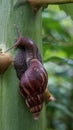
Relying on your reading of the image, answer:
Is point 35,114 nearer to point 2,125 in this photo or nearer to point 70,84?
point 2,125

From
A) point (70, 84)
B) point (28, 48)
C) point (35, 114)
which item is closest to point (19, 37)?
point (28, 48)

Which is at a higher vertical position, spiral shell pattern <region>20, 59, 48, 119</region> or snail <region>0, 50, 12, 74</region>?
snail <region>0, 50, 12, 74</region>

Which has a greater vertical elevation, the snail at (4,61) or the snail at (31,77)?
the snail at (4,61)

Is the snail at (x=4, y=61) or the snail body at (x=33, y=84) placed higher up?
the snail at (x=4, y=61)
